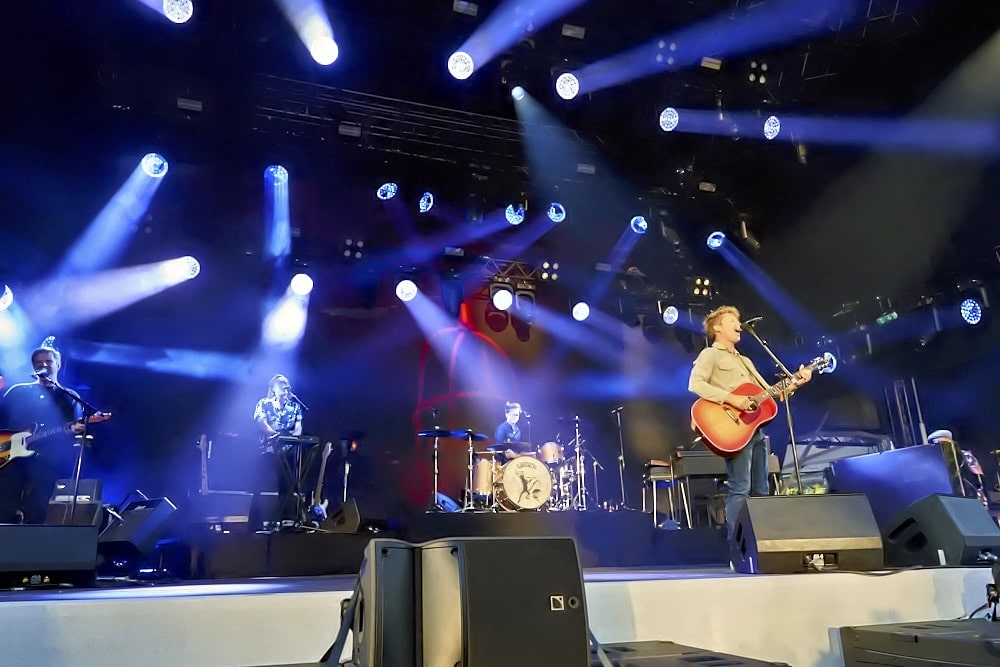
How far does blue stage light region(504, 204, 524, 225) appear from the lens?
7.07 m

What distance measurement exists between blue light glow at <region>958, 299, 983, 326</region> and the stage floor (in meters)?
4.92

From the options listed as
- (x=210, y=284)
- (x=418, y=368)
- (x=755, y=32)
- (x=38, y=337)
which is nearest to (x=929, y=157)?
(x=755, y=32)

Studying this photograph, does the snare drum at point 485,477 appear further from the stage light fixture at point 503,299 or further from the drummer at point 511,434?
the stage light fixture at point 503,299

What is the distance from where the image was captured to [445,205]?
7.04 meters

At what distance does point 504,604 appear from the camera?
50.4 inches

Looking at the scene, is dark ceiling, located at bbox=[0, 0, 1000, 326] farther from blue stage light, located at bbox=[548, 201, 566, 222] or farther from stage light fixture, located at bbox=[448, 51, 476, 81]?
blue stage light, located at bbox=[548, 201, 566, 222]

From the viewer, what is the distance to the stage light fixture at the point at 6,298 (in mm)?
6056

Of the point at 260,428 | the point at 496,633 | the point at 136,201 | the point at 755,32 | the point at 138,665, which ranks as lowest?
the point at 138,665

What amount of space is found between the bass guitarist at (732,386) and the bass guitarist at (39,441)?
16.3 ft

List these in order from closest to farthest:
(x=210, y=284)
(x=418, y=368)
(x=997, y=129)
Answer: (x=997, y=129) → (x=210, y=284) → (x=418, y=368)

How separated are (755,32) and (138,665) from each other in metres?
5.60

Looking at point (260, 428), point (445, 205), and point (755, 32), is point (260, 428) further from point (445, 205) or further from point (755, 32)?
point (755, 32)

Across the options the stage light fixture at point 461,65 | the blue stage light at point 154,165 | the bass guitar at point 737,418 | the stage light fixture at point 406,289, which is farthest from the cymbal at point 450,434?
the blue stage light at point 154,165

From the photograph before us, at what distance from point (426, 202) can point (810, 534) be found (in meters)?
5.02
